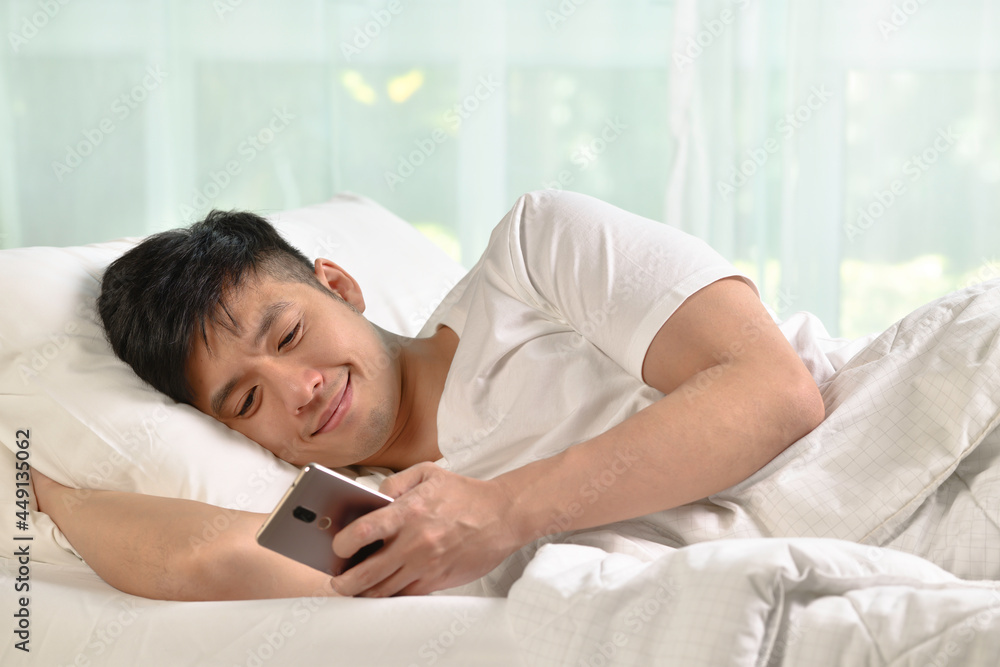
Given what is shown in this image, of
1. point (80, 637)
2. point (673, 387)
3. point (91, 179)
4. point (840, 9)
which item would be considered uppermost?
Result: point (840, 9)

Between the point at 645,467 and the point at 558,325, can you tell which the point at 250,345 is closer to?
the point at 558,325

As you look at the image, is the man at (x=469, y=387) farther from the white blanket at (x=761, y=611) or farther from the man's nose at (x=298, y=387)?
the white blanket at (x=761, y=611)

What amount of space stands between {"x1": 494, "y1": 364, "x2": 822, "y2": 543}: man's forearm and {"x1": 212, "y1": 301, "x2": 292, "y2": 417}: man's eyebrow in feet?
1.28

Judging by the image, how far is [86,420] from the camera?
991 mm

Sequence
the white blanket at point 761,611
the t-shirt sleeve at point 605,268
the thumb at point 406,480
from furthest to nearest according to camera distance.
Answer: the t-shirt sleeve at point 605,268
the thumb at point 406,480
the white blanket at point 761,611

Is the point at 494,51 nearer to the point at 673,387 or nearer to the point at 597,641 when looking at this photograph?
the point at 673,387

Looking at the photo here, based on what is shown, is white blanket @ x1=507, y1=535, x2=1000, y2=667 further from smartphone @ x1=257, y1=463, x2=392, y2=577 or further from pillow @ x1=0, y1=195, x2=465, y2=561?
pillow @ x1=0, y1=195, x2=465, y2=561

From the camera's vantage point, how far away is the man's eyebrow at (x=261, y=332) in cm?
101

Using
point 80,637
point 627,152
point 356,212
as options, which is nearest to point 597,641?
point 80,637

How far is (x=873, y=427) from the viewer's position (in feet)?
2.79

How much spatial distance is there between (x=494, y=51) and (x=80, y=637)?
1.69 metres

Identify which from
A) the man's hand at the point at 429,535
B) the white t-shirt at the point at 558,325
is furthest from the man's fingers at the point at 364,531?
the white t-shirt at the point at 558,325

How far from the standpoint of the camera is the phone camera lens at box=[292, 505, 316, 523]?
68 centimetres

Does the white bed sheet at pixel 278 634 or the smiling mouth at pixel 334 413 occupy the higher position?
the smiling mouth at pixel 334 413
